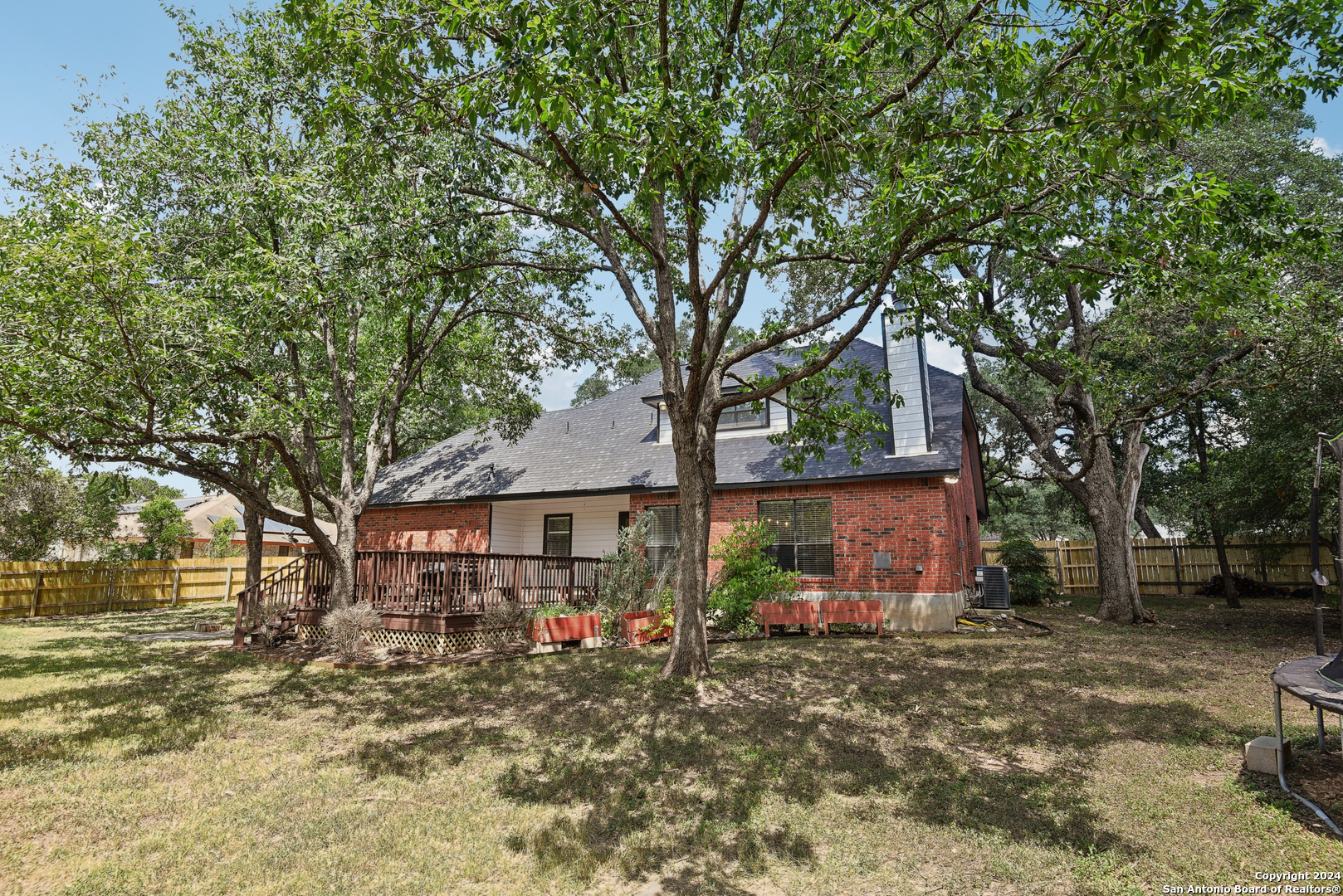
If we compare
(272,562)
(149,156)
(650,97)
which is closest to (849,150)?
(650,97)

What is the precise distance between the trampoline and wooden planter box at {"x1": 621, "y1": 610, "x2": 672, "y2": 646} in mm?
9100

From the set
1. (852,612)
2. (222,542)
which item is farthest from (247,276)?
(222,542)

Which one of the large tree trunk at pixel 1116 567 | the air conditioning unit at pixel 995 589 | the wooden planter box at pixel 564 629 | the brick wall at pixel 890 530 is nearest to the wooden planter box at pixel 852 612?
the brick wall at pixel 890 530

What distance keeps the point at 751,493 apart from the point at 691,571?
6.87 meters

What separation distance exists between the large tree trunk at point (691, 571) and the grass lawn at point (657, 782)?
1.53 feet

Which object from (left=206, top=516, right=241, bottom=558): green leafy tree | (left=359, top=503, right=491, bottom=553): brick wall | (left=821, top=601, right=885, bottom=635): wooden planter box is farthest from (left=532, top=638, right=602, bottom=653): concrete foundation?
(left=206, top=516, right=241, bottom=558): green leafy tree

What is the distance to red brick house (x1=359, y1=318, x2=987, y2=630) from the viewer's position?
13500 mm

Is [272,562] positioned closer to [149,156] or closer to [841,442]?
[149,156]

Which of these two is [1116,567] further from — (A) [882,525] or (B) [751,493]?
(B) [751,493]

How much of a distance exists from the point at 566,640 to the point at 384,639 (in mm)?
3358

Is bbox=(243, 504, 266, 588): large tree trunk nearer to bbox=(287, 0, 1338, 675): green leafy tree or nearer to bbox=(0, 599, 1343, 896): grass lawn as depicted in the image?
bbox=(0, 599, 1343, 896): grass lawn

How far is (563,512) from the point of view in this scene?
1930cm

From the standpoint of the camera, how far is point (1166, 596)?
2217 cm

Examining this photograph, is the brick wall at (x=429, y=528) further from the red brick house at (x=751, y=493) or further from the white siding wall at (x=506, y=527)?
the white siding wall at (x=506, y=527)
